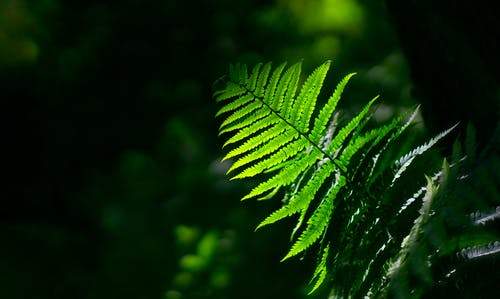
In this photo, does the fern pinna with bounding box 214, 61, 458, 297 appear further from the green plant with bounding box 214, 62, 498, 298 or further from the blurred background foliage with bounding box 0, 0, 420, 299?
the blurred background foliage with bounding box 0, 0, 420, 299

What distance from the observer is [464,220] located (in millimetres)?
920

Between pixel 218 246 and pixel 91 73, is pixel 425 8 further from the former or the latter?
pixel 91 73

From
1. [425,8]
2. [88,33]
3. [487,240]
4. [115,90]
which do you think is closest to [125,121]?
[115,90]

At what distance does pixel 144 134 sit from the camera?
4.54 meters

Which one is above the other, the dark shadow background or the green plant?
the dark shadow background

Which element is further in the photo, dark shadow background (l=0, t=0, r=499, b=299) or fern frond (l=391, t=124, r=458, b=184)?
dark shadow background (l=0, t=0, r=499, b=299)

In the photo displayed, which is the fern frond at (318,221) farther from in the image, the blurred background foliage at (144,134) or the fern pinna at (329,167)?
the blurred background foliage at (144,134)

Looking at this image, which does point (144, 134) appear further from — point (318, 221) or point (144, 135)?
point (318, 221)

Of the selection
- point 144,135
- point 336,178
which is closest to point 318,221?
point 336,178

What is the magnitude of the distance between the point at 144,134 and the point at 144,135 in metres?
0.01

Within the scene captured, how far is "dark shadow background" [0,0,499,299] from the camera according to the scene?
3209mm

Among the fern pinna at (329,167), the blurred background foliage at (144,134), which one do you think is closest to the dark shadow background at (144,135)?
the blurred background foliage at (144,134)

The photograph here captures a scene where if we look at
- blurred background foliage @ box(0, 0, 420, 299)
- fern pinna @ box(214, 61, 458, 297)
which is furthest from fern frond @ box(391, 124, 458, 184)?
blurred background foliage @ box(0, 0, 420, 299)

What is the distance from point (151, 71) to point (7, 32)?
1.43 meters
